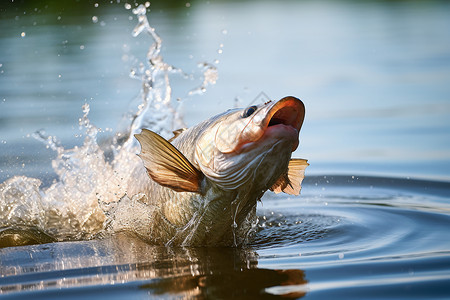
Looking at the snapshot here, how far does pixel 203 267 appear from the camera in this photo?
459 centimetres

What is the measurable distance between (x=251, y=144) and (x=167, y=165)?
57 cm

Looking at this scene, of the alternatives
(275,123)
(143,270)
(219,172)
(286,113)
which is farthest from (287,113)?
(143,270)

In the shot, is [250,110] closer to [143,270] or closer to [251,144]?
[251,144]

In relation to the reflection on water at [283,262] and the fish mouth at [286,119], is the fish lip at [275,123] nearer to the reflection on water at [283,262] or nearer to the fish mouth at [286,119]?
the fish mouth at [286,119]

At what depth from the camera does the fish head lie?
419cm

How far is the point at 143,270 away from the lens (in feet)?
14.9

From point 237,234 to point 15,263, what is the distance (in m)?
1.38

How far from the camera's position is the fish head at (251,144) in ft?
13.7

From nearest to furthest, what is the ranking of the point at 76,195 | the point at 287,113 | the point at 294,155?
the point at 287,113, the point at 76,195, the point at 294,155

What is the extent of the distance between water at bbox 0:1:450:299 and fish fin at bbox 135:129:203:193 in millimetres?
474

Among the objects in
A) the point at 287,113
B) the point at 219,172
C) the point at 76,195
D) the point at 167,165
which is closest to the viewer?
the point at 287,113

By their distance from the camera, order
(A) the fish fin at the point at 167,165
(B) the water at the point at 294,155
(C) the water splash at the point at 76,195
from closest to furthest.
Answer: (B) the water at the point at 294,155 < (A) the fish fin at the point at 167,165 < (C) the water splash at the point at 76,195

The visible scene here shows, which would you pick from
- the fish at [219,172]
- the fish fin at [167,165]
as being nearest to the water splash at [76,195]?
the fish at [219,172]

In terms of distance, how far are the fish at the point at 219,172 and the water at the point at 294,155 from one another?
0.15 meters
